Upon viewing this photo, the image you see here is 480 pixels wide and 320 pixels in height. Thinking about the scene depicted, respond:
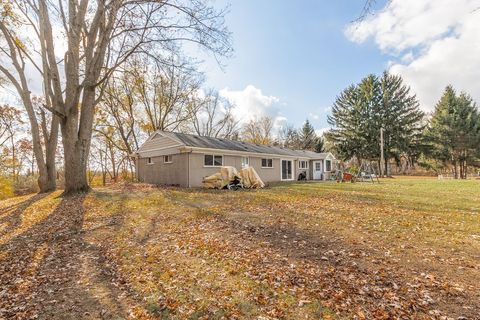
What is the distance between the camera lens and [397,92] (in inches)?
1516

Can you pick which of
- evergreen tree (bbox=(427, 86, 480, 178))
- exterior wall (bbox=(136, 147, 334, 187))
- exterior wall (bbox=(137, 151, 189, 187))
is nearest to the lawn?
exterior wall (bbox=(136, 147, 334, 187))

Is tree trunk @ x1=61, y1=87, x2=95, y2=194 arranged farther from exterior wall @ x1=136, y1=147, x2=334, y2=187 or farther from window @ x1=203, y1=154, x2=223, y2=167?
window @ x1=203, y1=154, x2=223, y2=167

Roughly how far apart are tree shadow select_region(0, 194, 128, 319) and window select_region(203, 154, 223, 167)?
11.4 m

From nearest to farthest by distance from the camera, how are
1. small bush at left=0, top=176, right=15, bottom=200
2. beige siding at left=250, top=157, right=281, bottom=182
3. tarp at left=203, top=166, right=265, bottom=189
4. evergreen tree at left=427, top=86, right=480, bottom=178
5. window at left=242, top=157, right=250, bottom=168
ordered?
tarp at left=203, top=166, right=265, bottom=189 → window at left=242, top=157, right=250, bottom=168 → beige siding at left=250, top=157, right=281, bottom=182 → small bush at left=0, top=176, right=15, bottom=200 → evergreen tree at left=427, top=86, right=480, bottom=178

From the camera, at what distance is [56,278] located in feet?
13.9

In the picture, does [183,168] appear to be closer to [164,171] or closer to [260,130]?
[164,171]

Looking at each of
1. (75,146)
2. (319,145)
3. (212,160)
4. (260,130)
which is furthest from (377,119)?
(75,146)

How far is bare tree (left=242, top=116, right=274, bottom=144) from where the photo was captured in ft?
156

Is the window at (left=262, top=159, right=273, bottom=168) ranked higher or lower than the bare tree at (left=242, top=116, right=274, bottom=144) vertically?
lower

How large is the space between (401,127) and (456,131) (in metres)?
6.57

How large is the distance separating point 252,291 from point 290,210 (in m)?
5.42

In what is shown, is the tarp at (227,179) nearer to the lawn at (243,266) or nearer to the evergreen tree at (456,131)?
the lawn at (243,266)

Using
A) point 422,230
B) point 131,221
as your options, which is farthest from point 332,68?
point 131,221

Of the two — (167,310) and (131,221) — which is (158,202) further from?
(167,310)
